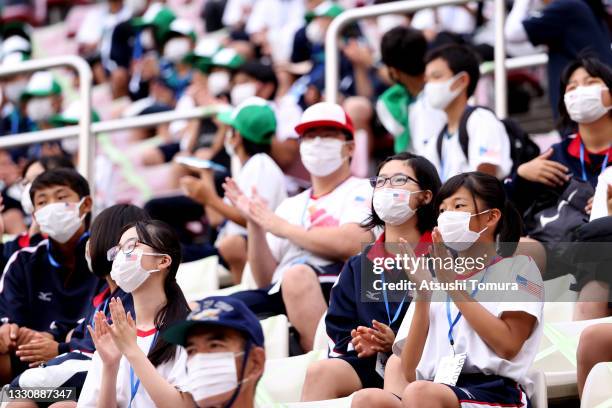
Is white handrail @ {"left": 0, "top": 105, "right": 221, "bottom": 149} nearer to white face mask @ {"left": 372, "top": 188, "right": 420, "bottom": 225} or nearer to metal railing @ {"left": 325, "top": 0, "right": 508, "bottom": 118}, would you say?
metal railing @ {"left": 325, "top": 0, "right": 508, "bottom": 118}

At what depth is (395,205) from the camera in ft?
19.2

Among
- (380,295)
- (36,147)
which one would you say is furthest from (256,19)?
(380,295)

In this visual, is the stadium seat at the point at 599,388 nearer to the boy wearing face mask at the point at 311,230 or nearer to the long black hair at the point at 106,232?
the boy wearing face mask at the point at 311,230

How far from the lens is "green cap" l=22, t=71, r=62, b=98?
10.4 metres

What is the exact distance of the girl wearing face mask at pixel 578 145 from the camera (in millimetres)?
6598

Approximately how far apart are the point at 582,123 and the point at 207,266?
2083 mm

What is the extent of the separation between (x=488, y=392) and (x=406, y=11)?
11.2 ft

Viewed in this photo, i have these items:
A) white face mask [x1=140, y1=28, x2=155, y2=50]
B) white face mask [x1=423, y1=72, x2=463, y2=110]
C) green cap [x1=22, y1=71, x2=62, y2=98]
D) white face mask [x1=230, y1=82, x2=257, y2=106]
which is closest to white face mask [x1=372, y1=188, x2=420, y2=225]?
white face mask [x1=423, y1=72, x2=463, y2=110]

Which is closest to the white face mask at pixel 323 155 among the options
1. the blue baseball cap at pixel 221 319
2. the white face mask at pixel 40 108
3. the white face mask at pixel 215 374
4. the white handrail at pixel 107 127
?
the white handrail at pixel 107 127

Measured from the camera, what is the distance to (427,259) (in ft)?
17.4

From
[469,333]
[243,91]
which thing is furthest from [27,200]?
[469,333]

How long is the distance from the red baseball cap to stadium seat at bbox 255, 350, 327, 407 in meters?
1.42

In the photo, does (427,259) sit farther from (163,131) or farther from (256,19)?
(256,19)

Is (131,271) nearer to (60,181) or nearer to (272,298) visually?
(272,298)
